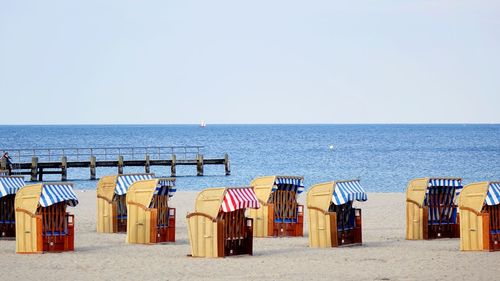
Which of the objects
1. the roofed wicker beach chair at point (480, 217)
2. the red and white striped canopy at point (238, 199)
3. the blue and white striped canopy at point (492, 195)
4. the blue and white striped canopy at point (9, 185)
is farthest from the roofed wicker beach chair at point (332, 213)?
the blue and white striped canopy at point (9, 185)

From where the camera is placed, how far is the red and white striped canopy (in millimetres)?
19250

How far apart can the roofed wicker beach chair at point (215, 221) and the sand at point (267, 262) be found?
0.34 m

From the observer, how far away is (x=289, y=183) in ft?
79.5

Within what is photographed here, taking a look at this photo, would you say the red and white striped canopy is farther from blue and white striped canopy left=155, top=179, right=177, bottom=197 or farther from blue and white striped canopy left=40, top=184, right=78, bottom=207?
blue and white striped canopy left=40, top=184, right=78, bottom=207

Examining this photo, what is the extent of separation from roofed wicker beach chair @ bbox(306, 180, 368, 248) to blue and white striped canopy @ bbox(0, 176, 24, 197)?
5.98 meters

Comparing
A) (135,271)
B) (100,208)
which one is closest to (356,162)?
(100,208)

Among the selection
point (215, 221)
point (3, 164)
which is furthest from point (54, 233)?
point (3, 164)

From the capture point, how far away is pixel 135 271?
17.4 metres

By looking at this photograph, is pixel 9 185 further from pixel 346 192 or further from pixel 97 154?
pixel 97 154

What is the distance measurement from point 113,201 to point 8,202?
309 centimetres

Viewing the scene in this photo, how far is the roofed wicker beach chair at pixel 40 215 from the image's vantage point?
780 inches

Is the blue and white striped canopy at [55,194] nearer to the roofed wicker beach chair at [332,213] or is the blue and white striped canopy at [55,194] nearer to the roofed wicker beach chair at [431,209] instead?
the roofed wicker beach chair at [332,213]

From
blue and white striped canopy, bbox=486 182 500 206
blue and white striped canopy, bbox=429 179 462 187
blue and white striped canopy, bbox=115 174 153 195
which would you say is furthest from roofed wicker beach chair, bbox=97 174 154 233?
Answer: blue and white striped canopy, bbox=486 182 500 206

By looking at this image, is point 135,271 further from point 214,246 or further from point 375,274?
point 375,274
